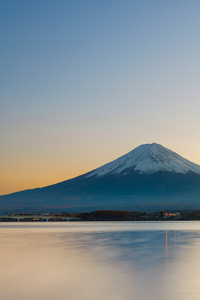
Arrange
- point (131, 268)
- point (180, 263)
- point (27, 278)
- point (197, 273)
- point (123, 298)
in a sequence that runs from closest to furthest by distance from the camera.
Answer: point (123, 298), point (27, 278), point (197, 273), point (131, 268), point (180, 263)

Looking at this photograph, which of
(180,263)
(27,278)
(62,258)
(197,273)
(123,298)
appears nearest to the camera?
(123,298)

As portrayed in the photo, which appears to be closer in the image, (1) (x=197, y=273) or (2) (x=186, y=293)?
(2) (x=186, y=293)

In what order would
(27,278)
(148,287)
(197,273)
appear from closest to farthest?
(148,287) → (27,278) → (197,273)

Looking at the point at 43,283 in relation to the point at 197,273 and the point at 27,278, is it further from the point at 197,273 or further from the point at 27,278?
the point at 197,273

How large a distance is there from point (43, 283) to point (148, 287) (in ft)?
14.0

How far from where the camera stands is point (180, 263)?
1096 inches

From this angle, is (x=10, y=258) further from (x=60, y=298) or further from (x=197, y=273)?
(x=60, y=298)

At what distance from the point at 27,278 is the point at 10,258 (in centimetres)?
971

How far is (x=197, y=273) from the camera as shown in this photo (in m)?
23.5

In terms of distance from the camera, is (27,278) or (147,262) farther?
(147,262)

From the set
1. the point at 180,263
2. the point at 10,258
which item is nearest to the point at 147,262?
the point at 180,263

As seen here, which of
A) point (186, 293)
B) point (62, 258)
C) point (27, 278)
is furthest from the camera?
point (62, 258)

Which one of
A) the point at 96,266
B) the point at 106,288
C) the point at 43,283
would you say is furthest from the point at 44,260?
the point at 106,288

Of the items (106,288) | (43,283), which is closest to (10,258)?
(43,283)
